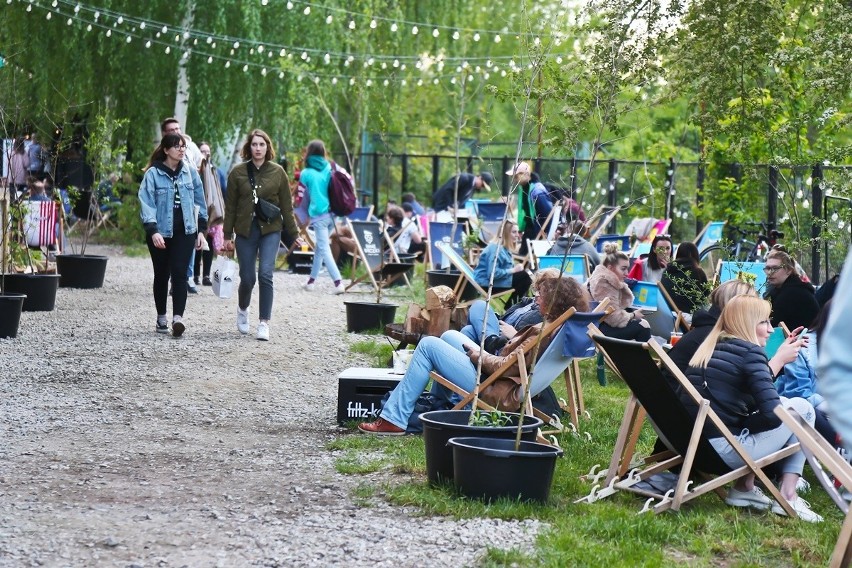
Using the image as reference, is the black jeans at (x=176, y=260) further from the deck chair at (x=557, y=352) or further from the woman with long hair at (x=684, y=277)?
the deck chair at (x=557, y=352)

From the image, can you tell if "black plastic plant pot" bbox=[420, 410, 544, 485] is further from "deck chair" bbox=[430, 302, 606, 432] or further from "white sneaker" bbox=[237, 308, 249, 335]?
"white sneaker" bbox=[237, 308, 249, 335]

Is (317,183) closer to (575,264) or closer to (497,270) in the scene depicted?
(497,270)

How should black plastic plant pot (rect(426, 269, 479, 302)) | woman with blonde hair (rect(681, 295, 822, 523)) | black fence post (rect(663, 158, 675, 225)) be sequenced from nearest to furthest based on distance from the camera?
woman with blonde hair (rect(681, 295, 822, 523)) → black plastic plant pot (rect(426, 269, 479, 302)) → black fence post (rect(663, 158, 675, 225))

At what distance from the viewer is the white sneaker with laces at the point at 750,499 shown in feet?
19.0

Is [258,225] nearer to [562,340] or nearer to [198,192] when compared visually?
[198,192]

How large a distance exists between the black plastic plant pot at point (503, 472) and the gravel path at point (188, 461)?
0.25m

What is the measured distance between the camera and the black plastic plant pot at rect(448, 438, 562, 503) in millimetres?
5445

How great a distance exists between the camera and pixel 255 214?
435 inches

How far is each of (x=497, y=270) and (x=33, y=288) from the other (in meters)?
4.73

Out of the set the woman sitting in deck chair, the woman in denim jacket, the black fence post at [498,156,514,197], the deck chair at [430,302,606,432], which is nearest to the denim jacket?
the woman in denim jacket

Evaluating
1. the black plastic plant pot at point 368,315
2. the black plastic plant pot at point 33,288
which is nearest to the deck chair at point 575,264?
the black plastic plant pot at point 368,315

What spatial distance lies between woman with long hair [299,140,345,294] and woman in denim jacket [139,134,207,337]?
16.7 ft

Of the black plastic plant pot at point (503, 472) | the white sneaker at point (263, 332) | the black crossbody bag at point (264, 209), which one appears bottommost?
the white sneaker at point (263, 332)

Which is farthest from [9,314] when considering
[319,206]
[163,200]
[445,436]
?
[319,206]
